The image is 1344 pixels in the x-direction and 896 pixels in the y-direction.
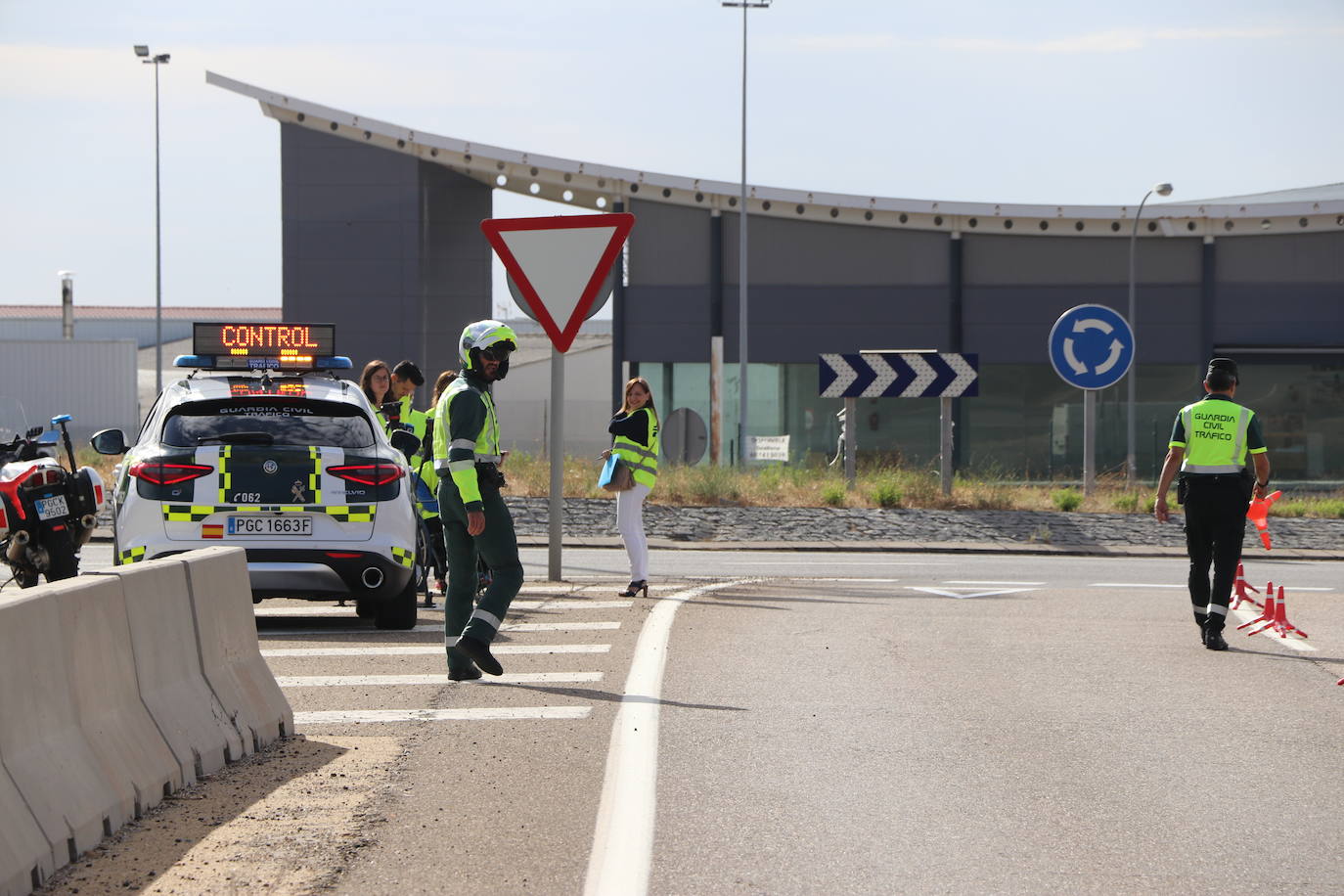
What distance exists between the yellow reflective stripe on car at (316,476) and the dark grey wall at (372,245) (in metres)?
38.9

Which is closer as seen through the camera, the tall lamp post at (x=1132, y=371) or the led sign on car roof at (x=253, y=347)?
the led sign on car roof at (x=253, y=347)

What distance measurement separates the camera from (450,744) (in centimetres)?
759

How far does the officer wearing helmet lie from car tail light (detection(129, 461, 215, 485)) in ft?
7.66

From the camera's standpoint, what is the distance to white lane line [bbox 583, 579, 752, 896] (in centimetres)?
539

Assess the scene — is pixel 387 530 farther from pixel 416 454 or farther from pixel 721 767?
pixel 721 767

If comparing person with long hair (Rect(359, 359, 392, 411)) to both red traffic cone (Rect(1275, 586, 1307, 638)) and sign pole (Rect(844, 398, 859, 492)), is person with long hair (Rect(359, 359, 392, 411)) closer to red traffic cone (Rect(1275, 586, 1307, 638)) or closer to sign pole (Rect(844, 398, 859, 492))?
red traffic cone (Rect(1275, 586, 1307, 638))

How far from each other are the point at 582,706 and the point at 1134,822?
3144 mm

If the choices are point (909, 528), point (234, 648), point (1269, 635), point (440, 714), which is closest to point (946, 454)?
point (909, 528)

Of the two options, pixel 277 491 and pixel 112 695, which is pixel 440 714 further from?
pixel 277 491

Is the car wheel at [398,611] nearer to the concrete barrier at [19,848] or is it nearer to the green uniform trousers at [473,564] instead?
the green uniform trousers at [473,564]

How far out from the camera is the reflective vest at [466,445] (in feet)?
30.5

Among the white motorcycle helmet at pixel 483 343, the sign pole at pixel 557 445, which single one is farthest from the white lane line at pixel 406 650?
the sign pole at pixel 557 445

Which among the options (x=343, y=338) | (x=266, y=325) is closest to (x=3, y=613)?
(x=266, y=325)

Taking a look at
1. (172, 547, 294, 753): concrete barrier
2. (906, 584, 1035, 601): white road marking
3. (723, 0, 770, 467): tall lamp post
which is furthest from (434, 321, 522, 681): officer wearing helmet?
(723, 0, 770, 467): tall lamp post
